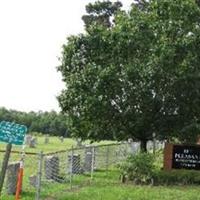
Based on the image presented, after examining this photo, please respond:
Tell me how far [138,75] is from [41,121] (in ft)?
240

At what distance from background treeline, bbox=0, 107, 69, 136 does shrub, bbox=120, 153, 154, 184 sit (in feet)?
207

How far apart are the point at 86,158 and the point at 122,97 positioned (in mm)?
3587

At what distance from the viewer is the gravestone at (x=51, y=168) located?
23.5m

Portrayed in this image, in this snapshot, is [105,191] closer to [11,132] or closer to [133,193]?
[133,193]

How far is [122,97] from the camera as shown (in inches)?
1037

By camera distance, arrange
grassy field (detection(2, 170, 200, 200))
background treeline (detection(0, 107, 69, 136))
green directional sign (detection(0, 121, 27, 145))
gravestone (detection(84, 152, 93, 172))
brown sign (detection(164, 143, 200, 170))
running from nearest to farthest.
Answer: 1. green directional sign (detection(0, 121, 27, 145))
2. grassy field (detection(2, 170, 200, 200))
3. brown sign (detection(164, 143, 200, 170))
4. gravestone (detection(84, 152, 93, 172))
5. background treeline (detection(0, 107, 69, 136))

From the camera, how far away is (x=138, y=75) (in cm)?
2564

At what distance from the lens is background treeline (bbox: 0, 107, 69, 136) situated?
9350cm

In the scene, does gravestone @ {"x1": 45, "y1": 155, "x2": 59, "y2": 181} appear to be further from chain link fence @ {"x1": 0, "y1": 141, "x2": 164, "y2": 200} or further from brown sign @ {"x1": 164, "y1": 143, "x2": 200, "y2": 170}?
brown sign @ {"x1": 164, "y1": 143, "x2": 200, "y2": 170}

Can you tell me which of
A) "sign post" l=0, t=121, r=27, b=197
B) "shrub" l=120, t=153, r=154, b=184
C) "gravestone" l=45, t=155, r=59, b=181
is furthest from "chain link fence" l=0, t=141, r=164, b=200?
"sign post" l=0, t=121, r=27, b=197

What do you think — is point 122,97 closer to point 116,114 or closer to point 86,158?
point 116,114

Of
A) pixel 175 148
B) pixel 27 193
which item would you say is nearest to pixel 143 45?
pixel 175 148

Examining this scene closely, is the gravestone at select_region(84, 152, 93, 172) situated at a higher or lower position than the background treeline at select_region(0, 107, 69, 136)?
lower

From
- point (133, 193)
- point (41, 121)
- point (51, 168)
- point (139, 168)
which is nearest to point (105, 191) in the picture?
point (133, 193)
